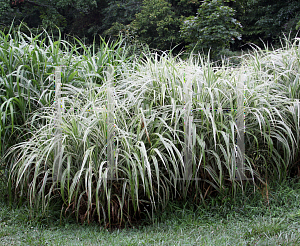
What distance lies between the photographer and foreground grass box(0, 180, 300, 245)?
191 centimetres

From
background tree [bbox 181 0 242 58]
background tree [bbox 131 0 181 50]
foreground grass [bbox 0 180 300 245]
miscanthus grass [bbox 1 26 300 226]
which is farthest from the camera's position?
background tree [bbox 131 0 181 50]

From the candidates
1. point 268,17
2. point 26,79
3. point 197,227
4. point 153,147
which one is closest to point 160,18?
point 268,17

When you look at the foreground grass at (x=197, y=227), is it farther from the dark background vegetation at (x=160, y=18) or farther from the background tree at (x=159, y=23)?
the background tree at (x=159, y=23)

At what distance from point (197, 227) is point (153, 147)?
0.68m

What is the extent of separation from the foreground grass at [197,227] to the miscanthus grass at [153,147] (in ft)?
0.35

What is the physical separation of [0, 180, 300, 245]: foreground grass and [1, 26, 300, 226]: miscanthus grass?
0.11 metres

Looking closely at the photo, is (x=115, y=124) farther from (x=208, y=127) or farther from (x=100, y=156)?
(x=208, y=127)

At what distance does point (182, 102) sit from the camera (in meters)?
2.54

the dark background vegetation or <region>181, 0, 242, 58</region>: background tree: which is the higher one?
the dark background vegetation

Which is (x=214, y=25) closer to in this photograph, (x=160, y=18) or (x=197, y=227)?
(x=160, y=18)

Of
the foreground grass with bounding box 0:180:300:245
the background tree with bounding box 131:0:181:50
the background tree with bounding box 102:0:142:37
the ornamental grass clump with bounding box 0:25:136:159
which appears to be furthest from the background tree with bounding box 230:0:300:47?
the foreground grass with bounding box 0:180:300:245

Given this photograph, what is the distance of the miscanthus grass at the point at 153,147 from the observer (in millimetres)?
2174

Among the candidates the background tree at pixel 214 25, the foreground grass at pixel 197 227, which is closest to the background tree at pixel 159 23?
the background tree at pixel 214 25

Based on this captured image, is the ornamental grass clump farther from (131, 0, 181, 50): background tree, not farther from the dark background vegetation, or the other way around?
(131, 0, 181, 50): background tree
